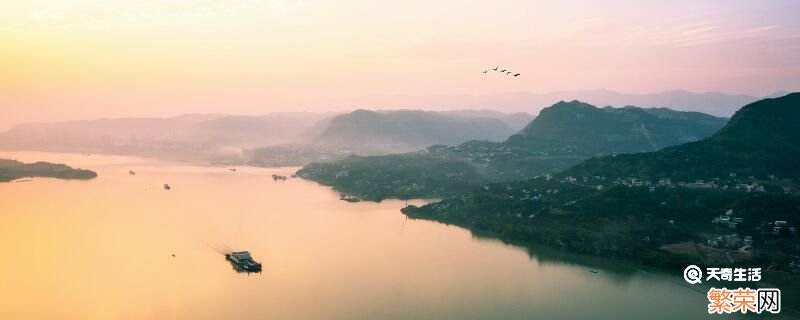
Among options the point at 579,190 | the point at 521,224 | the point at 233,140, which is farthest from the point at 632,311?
the point at 233,140

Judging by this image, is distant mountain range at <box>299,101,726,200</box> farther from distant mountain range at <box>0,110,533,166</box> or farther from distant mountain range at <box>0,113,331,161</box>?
distant mountain range at <box>0,113,331,161</box>

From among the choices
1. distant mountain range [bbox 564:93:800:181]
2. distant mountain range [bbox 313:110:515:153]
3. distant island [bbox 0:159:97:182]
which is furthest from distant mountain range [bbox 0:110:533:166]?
distant mountain range [bbox 564:93:800:181]

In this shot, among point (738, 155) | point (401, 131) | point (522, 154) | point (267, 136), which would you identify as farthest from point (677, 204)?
point (267, 136)

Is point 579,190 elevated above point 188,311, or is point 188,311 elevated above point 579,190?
point 579,190

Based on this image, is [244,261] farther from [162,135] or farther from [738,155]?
[162,135]

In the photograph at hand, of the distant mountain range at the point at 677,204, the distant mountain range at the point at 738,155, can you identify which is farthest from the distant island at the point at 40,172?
the distant mountain range at the point at 738,155

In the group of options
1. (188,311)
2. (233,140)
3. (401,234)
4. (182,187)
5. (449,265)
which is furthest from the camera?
(233,140)

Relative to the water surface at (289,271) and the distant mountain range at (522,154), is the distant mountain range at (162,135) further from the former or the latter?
the water surface at (289,271)

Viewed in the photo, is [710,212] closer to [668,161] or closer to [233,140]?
[668,161]
